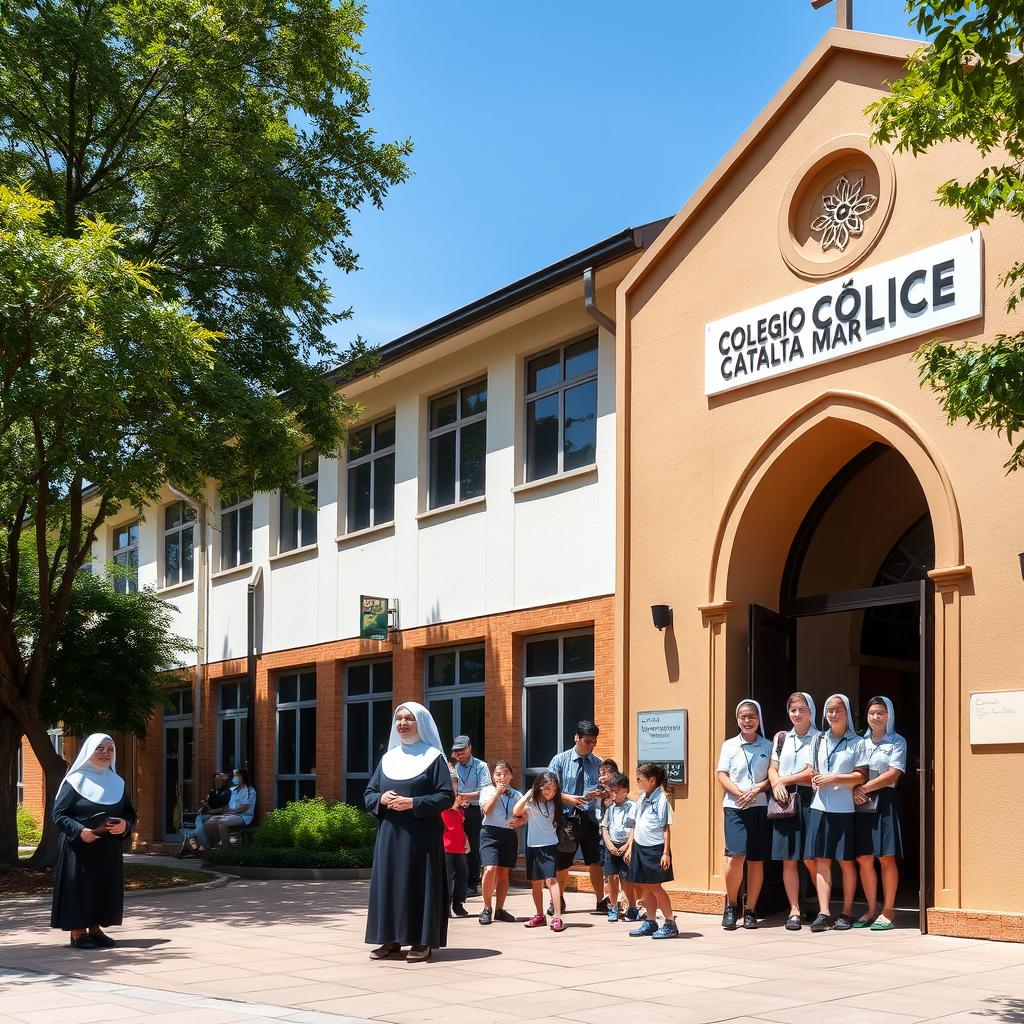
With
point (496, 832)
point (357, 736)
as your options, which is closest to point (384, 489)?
point (357, 736)

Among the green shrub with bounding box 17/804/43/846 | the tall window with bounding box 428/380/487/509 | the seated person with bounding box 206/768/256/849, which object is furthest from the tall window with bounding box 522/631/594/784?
the green shrub with bounding box 17/804/43/846

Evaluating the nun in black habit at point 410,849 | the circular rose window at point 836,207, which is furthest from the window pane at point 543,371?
the nun in black habit at point 410,849

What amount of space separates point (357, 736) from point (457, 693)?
121 inches

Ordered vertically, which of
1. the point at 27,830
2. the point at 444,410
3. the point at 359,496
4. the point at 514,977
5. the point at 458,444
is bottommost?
the point at 27,830

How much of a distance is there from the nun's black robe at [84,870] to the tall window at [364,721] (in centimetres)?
905

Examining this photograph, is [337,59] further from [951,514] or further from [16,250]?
[951,514]

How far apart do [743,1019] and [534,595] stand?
32.9 ft

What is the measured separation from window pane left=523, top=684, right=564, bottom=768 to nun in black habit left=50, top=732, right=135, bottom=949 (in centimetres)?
651

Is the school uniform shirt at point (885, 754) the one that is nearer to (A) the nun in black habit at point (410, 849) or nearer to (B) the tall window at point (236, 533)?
(A) the nun in black habit at point (410, 849)

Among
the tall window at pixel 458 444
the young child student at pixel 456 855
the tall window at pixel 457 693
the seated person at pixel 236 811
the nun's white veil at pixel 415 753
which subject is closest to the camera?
the nun's white veil at pixel 415 753

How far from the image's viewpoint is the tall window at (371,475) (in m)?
21.1

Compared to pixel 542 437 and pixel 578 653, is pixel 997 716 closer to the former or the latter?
pixel 578 653

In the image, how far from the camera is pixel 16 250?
1349cm

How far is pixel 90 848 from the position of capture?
11.5 metres
